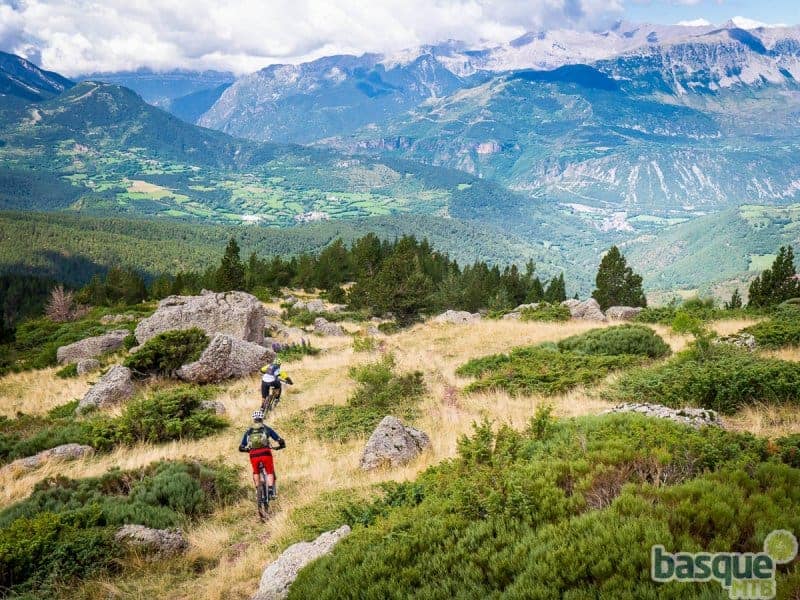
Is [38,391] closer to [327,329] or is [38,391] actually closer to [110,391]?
[110,391]

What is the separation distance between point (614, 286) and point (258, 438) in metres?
61.1

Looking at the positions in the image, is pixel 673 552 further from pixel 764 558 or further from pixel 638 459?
pixel 638 459

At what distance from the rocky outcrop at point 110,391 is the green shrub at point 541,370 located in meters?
13.5

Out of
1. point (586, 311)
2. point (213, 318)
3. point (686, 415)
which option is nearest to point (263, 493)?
point (686, 415)

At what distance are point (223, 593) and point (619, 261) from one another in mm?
66829

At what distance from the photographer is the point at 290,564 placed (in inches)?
240

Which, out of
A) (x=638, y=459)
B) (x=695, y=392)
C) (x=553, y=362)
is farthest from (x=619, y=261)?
(x=638, y=459)

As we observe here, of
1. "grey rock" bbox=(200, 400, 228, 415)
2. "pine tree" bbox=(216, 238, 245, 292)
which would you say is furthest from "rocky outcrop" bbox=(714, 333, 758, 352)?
"pine tree" bbox=(216, 238, 245, 292)

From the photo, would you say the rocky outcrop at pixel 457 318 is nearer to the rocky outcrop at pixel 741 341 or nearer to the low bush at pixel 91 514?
the rocky outcrop at pixel 741 341

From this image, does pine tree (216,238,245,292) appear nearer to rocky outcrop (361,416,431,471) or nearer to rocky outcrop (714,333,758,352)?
rocky outcrop (361,416,431,471)

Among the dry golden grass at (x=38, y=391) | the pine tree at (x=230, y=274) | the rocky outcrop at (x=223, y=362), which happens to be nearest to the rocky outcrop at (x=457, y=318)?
the rocky outcrop at (x=223, y=362)

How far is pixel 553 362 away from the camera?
16.4m

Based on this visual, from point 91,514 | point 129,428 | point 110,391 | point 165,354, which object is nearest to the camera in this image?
point 91,514

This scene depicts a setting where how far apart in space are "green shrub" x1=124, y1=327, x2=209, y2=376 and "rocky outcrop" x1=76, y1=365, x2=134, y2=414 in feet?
2.65
